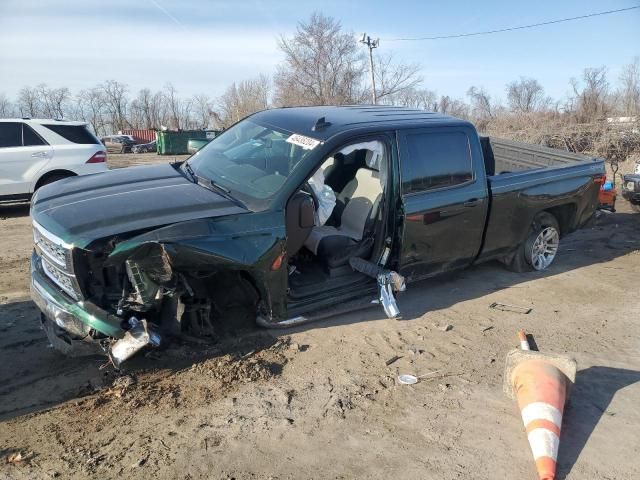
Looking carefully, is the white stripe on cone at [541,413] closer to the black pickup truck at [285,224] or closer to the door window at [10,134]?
the black pickup truck at [285,224]

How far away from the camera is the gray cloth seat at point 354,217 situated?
4.55m

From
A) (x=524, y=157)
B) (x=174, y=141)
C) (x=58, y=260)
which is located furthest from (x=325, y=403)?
(x=174, y=141)

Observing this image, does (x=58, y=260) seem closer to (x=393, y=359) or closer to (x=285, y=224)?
(x=285, y=224)

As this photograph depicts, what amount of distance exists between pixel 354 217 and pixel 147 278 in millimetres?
2249

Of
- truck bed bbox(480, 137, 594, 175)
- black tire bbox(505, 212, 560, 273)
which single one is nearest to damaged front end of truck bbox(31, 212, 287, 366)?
black tire bbox(505, 212, 560, 273)

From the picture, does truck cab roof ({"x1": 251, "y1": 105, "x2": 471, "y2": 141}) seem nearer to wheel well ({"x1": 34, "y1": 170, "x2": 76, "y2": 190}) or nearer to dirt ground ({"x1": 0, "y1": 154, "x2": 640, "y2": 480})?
dirt ground ({"x1": 0, "y1": 154, "x2": 640, "y2": 480})

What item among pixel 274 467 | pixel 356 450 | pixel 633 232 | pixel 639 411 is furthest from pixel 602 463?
pixel 633 232

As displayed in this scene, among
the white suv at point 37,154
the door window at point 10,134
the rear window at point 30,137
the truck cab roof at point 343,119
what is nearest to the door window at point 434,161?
the truck cab roof at point 343,119

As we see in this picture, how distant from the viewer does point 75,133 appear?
9.72 meters

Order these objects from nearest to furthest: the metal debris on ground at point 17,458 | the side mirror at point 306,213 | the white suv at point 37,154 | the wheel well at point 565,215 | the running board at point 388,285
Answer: the metal debris on ground at point 17,458 < the side mirror at point 306,213 < the running board at point 388,285 < the wheel well at point 565,215 < the white suv at point 37,154

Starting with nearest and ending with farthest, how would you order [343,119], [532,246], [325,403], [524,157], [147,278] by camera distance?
[147,278] < [325,403] < [343,119] < [532,246] < [524,157]

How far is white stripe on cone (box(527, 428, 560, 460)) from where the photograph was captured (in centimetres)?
278

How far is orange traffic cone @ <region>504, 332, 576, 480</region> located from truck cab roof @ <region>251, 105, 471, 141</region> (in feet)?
7.32

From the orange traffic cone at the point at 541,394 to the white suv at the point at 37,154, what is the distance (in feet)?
27.3
